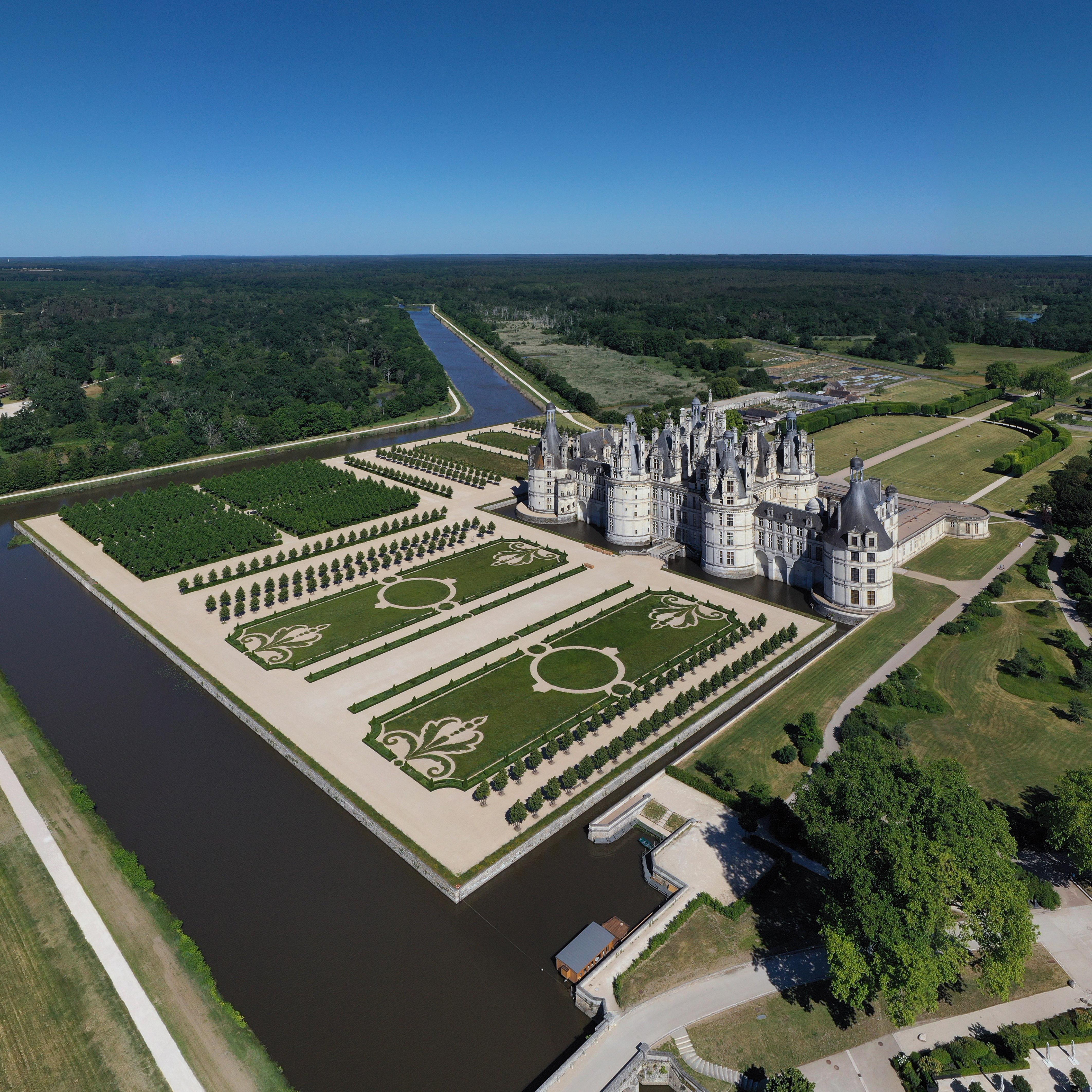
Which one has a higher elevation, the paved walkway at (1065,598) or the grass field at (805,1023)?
the paved walkway at (1065,598)

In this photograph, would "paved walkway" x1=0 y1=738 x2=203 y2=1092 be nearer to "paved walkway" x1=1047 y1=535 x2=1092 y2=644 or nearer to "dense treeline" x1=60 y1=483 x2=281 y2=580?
"dense treeline" x1=60 y1=483 x2=281 y2=580

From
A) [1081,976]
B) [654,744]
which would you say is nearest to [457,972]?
[654,744]

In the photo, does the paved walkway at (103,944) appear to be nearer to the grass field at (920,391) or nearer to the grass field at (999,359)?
the grass field at (920,391)

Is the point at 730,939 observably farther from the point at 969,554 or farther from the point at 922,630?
the point at 969,554

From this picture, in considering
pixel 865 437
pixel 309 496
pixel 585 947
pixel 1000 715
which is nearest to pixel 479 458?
pixel 309 496

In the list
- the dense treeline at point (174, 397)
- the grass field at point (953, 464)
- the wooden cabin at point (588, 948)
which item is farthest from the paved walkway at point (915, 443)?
the dense treeline at point (174, 397)

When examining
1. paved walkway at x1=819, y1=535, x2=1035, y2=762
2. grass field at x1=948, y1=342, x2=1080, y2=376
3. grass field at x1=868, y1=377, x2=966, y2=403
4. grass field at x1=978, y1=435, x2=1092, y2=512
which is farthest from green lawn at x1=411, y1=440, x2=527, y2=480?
grass field at x1=948, y1=342, x2=1080, y2=376
